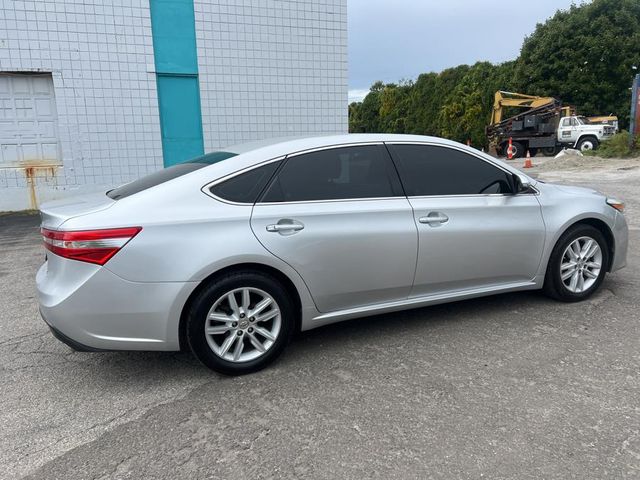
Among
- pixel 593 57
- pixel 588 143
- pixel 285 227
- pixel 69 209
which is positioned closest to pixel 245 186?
pixel 285 227

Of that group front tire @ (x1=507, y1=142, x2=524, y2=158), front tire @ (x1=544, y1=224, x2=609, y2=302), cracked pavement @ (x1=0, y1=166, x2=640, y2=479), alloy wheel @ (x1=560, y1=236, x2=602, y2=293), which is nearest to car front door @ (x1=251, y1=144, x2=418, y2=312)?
cracked pavement @ (x1=0, y1=166, x2=640, y2=479)

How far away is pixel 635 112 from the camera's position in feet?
67.1

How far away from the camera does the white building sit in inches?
380

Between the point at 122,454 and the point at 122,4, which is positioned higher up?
the point at 122,4

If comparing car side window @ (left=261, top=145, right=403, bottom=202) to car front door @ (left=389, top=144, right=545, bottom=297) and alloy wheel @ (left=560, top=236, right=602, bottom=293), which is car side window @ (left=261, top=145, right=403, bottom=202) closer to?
car front door @ (left=389, top=144, right=545, bottom=297)

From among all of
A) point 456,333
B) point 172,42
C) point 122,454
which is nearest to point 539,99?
point 172,42

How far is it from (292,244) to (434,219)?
44.7 inches

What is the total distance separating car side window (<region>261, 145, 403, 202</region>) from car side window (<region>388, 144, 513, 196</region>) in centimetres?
12

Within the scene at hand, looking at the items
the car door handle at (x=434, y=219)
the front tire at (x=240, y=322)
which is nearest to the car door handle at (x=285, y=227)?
the front tire at (x=240, y=322)

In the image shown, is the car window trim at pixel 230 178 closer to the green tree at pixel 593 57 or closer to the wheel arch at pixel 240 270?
the wheel arch at pixel 240 270

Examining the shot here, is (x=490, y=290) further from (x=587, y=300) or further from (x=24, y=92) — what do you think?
(x=24, y=92)

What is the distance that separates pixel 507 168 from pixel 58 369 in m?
3.69

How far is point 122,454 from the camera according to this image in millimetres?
2443

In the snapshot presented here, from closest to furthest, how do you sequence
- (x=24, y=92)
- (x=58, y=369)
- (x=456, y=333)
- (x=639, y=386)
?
(x=639, y=386) < (x=58, y=369) < (x=456, y=333) < (x=24, y=92)
